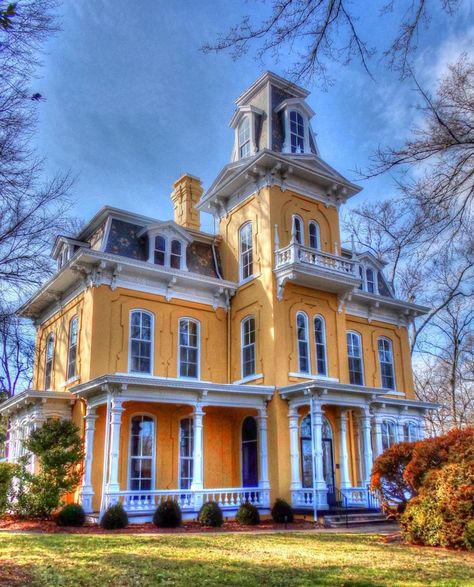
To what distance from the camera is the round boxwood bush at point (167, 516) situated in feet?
46.8

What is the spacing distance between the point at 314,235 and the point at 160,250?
568 cm

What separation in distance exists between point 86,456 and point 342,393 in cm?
785

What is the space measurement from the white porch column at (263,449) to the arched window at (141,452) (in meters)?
3.26

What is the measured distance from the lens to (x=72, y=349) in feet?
64.2

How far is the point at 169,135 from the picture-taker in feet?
38.5

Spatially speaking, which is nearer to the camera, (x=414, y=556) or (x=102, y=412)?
(x=414, y=556)

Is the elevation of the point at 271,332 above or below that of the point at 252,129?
below

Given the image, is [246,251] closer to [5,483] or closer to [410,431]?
[410,431]

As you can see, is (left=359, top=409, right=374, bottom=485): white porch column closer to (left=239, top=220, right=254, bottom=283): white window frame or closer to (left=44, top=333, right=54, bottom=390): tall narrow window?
(left=239, top=220, right=254, bottom=283): white window frame

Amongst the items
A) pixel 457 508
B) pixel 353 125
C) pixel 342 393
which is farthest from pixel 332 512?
pixel 353 125

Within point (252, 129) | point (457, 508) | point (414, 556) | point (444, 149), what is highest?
point (252, 129)

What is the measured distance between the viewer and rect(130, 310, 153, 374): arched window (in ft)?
60.2

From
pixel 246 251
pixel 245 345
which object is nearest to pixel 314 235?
pixel 246 251

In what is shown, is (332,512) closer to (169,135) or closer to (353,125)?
(169,135)
